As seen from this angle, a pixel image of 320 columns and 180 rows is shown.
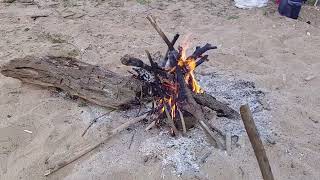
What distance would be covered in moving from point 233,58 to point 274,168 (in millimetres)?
1768

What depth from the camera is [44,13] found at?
5.40 m

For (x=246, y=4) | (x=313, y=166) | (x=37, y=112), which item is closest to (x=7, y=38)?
(x=37, y=112)

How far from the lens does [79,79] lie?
338cm

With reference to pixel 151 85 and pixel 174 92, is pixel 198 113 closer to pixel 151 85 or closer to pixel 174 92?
pixel 174 92

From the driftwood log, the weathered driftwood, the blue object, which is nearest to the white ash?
the driftwood log

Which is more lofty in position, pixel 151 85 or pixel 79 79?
pixel 151 85

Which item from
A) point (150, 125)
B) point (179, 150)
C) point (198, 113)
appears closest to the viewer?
point (179, 150)

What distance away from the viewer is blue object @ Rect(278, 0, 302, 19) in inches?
205

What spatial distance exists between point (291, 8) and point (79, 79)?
3220mm

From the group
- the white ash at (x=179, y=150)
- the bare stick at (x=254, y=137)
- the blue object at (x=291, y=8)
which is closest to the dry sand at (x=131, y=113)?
the white ash at (x=179, y=150)

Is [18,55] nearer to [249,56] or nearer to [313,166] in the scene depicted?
[249,56]

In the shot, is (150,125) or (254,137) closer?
(254,137)

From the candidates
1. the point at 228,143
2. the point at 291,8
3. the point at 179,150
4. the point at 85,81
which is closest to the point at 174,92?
the point at 179,150

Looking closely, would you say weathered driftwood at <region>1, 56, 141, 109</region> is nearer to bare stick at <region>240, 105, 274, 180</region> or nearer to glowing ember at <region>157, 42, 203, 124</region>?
glowing ember at <region>157, 42, 203, 124</region>
